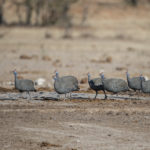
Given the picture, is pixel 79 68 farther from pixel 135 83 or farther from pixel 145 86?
pixel 145 86

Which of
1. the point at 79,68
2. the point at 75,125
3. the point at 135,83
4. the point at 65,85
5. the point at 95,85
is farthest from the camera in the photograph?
the point at 79,68

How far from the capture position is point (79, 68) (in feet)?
79.6

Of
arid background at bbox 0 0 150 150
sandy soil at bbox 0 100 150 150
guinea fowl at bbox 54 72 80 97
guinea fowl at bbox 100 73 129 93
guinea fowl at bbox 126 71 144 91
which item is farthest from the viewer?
guinea fowl at bbox 126 71 144 91

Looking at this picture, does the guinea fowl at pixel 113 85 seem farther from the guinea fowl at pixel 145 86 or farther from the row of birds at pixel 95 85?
the guinea fowl at pixel 145 86

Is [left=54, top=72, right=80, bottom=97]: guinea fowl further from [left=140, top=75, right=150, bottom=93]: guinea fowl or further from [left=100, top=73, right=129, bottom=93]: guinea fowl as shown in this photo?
[left=140, top=75, right=150, bottom=93]: guinea fowl

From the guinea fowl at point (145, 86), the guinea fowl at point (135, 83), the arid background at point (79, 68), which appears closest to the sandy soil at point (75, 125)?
the arid background at point (79, 68)

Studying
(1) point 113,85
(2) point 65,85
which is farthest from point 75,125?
(1) point 113,85

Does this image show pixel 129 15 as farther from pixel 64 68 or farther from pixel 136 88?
pixel 136 88

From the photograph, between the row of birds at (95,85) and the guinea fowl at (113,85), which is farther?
the guinea fowl at (113,85)

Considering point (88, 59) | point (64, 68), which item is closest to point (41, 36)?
point (88, 59)

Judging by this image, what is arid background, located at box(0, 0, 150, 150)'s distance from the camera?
445 inches

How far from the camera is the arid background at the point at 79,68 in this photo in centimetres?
1130

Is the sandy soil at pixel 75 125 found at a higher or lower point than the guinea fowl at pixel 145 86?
lower

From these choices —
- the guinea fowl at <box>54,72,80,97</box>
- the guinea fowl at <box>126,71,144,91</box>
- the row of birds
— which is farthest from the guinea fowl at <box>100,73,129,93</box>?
the guinea fowl at <box>54,72,80,97</box>
